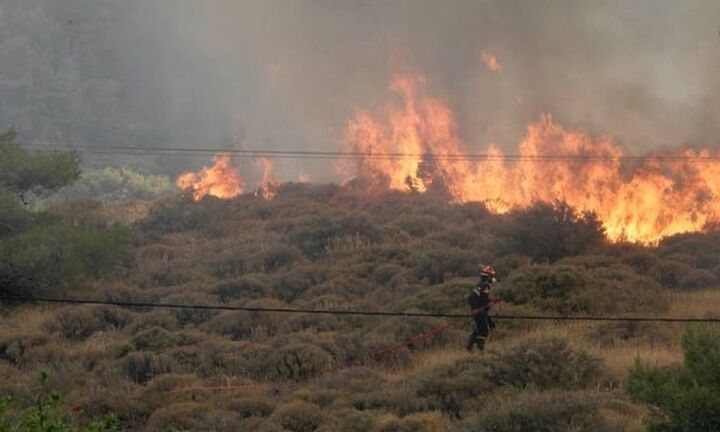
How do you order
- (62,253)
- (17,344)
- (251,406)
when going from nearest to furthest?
1. (251,406)
2. (17,344)
3. (62,253)

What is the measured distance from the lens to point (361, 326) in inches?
910

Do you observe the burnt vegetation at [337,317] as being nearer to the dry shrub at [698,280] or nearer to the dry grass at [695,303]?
the dry shrub at [698,280]

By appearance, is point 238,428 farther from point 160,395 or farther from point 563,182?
point 563,182

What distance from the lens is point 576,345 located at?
18.7m

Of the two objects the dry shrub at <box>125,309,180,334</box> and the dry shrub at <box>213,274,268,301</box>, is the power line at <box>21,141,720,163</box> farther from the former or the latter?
the dry shrub at <box>125,309,180,334</box>

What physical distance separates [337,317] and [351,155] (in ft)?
88.2

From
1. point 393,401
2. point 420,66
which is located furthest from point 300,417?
point 420,66

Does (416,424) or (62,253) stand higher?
(62,253)

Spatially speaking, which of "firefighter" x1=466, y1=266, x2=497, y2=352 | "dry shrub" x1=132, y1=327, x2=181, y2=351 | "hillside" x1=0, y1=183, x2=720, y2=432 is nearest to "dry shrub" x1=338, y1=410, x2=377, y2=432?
"hillside" x1=0, y1=183, x2=720, y2=432

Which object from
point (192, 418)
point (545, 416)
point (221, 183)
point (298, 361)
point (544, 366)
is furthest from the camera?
point (221, 183)

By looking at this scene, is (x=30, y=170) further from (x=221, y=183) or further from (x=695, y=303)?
(x=695, y=303)

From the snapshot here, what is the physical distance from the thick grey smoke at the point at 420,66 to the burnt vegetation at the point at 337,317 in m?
10.1

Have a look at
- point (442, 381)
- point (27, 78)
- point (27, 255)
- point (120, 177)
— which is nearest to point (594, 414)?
point (442, 381)

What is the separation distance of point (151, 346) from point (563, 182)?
17.9m
